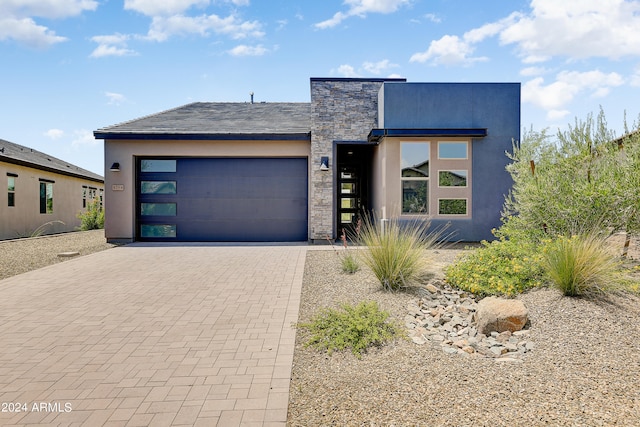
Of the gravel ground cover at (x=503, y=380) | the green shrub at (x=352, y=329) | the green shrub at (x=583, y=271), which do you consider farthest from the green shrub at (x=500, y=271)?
the green shrub at (x=352, y=329)

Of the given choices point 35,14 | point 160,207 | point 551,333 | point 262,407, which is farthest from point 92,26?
point 551,333

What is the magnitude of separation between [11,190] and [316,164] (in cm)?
1211

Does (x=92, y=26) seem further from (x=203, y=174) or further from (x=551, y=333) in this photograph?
(x=551, y=333)

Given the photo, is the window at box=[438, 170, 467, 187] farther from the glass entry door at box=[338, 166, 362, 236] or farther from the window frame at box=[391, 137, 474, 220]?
the glass entry door at box=[338, 166, 362, 236]

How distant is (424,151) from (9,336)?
9759mm

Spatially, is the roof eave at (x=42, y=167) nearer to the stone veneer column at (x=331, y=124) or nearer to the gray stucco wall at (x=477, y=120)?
the stone veneer column at (x=331, y=124)

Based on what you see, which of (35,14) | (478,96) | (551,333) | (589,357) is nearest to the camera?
Result: (589,357)

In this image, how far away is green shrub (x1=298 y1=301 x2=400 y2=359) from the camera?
3.47 meters

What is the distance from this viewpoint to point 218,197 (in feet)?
38.4

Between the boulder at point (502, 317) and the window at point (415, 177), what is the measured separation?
21.8 feet

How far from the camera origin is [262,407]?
249cm

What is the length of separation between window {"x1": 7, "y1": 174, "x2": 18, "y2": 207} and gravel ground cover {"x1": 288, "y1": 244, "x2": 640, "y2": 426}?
601 inches

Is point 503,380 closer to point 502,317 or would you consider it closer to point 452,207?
point 502,317

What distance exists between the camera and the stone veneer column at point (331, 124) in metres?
11.0
